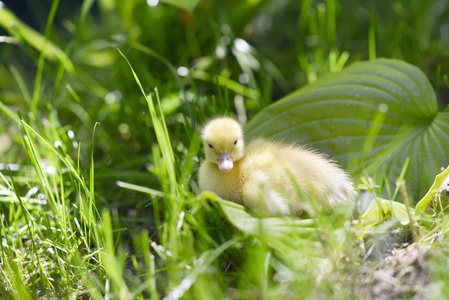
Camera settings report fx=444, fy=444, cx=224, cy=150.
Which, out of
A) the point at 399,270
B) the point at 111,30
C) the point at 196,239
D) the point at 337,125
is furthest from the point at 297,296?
the point at 111,30

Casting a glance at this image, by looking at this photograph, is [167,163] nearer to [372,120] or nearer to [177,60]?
[372,120]

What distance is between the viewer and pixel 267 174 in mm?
1255

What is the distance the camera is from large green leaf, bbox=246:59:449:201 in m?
1.39

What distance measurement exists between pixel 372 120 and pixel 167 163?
76 centimetres

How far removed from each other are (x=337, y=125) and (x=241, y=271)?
0.65m

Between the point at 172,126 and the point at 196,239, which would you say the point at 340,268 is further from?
the point at 172,126

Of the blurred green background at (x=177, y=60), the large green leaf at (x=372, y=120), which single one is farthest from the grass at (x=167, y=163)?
the large green leaf at (x=372, y=120)

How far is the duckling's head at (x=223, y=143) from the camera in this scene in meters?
1.28

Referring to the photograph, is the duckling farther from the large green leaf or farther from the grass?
the large green leaf

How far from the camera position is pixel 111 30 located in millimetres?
2215

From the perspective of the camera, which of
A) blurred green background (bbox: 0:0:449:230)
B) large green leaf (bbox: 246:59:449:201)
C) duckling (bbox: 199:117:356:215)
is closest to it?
duckling (bbox: 199:117:356:215)

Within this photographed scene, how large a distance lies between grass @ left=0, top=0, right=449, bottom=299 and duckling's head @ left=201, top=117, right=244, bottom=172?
0.05 m

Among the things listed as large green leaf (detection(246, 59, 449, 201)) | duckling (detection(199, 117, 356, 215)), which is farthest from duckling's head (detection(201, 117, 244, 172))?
large green leaf (detection(246, 59, 449, 201))

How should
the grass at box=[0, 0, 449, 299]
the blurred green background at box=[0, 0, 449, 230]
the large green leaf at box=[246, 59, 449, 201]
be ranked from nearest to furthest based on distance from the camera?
the grass at box=[0, 0, 449, 299]
the large green leaf at box=[246, 59, 449, 201]
the blurred green background at box=[0, 0, 449, 230]
